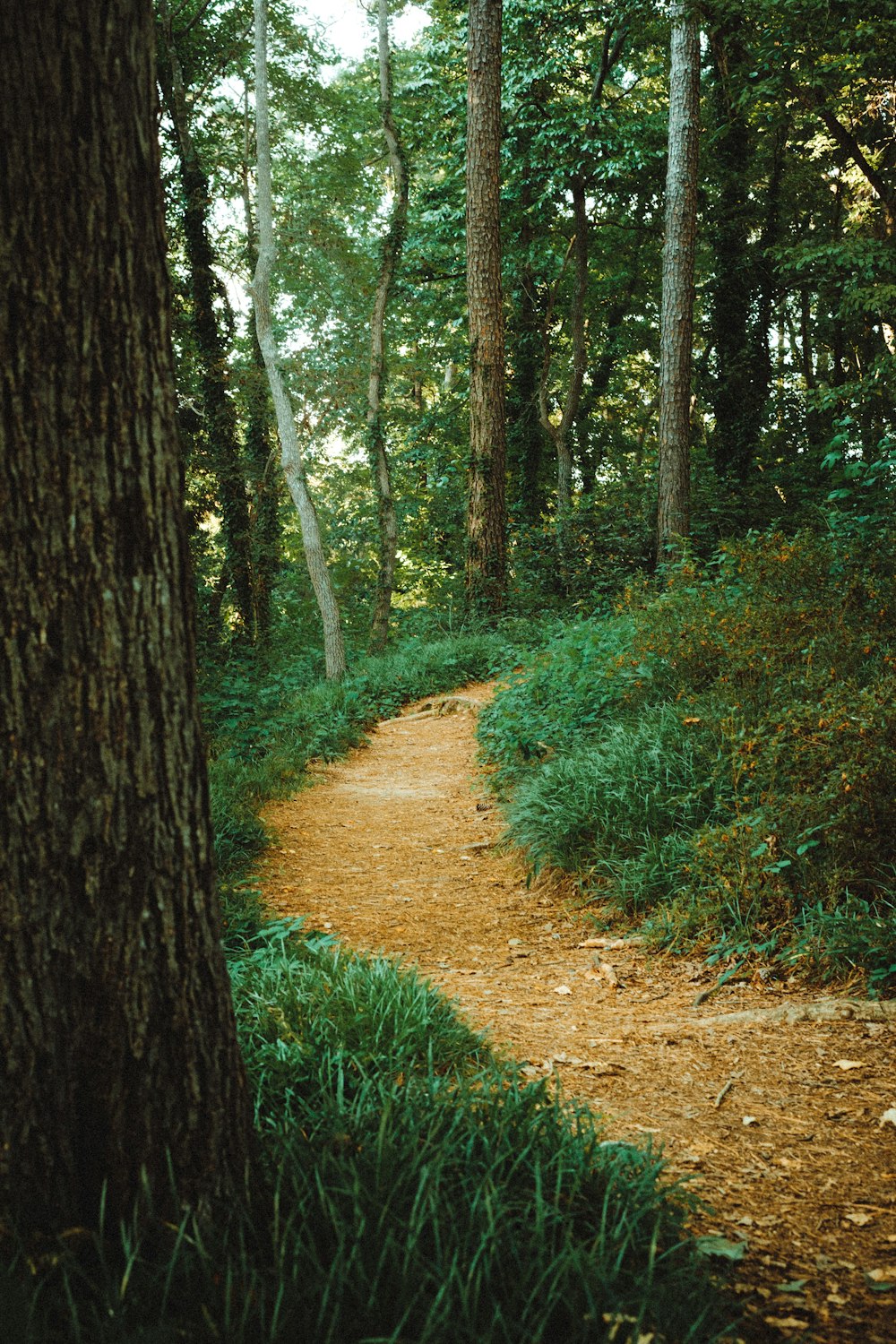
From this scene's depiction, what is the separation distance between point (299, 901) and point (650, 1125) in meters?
2.90

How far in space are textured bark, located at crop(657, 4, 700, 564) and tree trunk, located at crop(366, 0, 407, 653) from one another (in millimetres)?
5679

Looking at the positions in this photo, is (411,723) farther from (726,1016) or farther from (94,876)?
(94,876)

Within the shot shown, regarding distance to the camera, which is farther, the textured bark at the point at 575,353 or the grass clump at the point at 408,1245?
the textured bark at the point at 575,353

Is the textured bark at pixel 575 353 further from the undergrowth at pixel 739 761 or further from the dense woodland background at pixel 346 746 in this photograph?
the undergrowth at pixel 739 761

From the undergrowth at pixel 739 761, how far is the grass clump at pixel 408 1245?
1.93 meters

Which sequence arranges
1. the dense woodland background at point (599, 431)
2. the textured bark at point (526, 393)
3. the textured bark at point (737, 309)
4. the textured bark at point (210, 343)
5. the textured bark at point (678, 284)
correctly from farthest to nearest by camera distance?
the textured bark at point (526, 393), the textured bark at point (737, 309), the textured bark at point (210, 343), the textured bark at point (678, 284), the dense woodland background at point (599, 431)

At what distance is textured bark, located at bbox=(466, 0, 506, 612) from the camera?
12312 millimetres

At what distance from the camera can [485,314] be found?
1302 centimetres

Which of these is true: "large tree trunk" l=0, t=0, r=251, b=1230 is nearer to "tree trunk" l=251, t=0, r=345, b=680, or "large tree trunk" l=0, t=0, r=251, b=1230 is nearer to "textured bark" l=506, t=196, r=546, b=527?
"tree trunk" l=251, t=0, r=345, b=680

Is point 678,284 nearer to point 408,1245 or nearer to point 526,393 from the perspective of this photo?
point 526,393

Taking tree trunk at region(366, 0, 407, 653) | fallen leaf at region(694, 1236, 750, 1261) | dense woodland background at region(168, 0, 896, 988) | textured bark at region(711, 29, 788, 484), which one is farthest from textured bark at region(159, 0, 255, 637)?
fallen leaf at region(694, 1236, 750, 1261)

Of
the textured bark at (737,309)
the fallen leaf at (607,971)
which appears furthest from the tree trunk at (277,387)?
the fallen leaf at (607,971)

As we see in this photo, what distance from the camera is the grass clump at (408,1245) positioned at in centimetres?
165

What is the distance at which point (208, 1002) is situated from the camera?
6.51 feet
